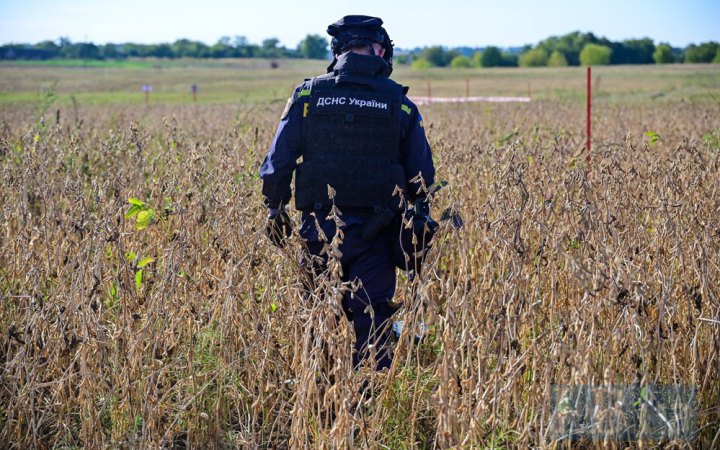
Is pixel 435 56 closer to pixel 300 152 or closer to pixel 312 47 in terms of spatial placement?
pixel 312 47

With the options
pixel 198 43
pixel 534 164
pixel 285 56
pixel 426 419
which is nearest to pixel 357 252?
pixel 426 419

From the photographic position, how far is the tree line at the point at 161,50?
121875 mm

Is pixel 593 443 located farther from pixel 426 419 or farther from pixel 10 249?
pixel 10 249

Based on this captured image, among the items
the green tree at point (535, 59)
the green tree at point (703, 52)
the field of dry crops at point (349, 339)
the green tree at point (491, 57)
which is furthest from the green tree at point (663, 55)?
the field of dry crops at point (349, 339)

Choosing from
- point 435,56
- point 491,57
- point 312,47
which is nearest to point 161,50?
point 312,47

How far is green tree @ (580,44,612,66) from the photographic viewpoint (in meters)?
105

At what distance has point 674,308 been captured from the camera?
9.84 ft

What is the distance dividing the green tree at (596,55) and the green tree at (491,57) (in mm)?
11461

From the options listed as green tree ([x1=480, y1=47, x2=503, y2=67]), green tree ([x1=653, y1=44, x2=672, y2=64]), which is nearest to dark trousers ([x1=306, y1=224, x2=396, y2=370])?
green tree ([x1=480, y1=47, x2=503, y2=67])

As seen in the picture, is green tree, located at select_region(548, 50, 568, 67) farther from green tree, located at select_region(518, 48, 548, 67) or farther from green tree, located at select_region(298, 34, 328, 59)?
green tree, located at select_region(298, 34, 328, 59)

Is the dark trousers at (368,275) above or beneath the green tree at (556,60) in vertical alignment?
beneath

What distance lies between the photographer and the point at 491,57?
110 metres

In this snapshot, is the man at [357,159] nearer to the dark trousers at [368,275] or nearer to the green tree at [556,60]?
the dark trousers at [368,275]

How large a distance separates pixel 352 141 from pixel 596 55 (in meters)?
110
